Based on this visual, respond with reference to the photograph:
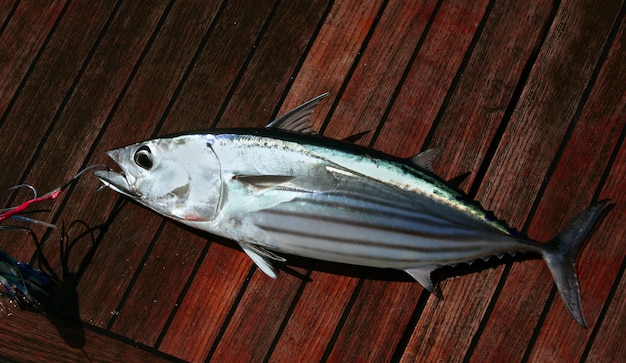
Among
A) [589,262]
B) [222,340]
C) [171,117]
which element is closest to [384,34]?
[171,117]

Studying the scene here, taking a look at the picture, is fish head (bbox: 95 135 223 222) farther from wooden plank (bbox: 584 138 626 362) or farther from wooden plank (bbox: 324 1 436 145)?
wooden plank (bbox: 584 138 626 362)

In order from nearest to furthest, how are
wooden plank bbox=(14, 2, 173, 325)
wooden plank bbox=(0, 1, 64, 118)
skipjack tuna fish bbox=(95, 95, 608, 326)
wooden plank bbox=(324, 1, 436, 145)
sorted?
skipjack tuna fish bbox=(95, 95, 608, 326), wooden plank bbox=(324, 1, 436, 145), wooden plank bbox=(14, 2, 173, 325), wooden plank bbox=(0, 1, 64, 118)

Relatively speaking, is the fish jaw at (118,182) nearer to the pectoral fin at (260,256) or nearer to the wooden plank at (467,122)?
the pectoral fin at (260,256)

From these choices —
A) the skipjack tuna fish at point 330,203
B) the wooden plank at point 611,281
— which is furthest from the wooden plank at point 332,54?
the wooden plank at point 611,281

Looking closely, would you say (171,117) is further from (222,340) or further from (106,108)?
(222,340)

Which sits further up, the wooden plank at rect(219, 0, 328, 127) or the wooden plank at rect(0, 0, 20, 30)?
the wooden plank at rect(219, 0, 328, 127)

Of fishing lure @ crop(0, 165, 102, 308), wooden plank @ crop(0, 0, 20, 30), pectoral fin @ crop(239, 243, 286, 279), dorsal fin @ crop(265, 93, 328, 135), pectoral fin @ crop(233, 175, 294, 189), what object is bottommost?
fishing lure @ crop(0, 165, 102, 308)

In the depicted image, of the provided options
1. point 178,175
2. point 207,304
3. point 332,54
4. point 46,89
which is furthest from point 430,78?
point 46,89

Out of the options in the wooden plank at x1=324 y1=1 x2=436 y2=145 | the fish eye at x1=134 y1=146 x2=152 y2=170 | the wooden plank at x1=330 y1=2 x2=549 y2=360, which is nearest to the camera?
the fish eye at x1=134 y1=146 x2=152 y2=170

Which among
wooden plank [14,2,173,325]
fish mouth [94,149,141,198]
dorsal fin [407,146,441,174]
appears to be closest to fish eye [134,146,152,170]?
fish mouth [94,149,141,198]
